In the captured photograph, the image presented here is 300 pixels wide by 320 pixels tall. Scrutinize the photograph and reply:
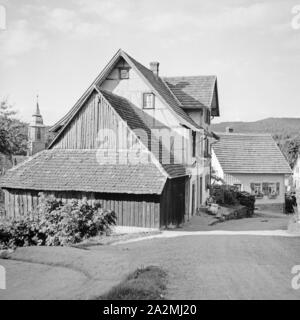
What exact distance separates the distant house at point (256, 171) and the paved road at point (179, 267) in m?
21.3

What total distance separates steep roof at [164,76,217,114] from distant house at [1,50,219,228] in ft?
9.25

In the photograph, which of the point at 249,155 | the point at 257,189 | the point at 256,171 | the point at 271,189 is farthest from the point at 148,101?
the point at 271,189

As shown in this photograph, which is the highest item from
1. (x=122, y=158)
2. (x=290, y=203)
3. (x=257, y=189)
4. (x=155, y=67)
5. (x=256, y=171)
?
(x=155, y=67)

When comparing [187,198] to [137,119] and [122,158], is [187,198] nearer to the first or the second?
[137,119]

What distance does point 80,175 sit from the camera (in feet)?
63.8

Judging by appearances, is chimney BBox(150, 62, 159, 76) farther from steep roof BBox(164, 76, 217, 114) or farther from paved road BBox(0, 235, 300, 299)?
paved road BBox(0, 235, 300, 299)

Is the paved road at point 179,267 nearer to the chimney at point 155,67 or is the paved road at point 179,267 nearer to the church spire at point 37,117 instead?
the chimney at point 155,67

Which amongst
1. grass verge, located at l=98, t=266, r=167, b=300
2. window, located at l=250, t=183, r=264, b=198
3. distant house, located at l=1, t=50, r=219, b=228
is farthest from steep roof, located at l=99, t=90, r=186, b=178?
window, located at l=250, t=183, r=264, b=198

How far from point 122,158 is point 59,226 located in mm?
4459

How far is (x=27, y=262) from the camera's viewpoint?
12430 mm

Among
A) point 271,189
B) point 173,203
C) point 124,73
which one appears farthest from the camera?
point 271,189

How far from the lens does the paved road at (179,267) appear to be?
8734 mm

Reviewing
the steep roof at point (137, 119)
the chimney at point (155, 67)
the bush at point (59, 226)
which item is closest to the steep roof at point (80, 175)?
the bush at point (59, 226)

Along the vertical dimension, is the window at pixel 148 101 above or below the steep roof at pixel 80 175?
above
